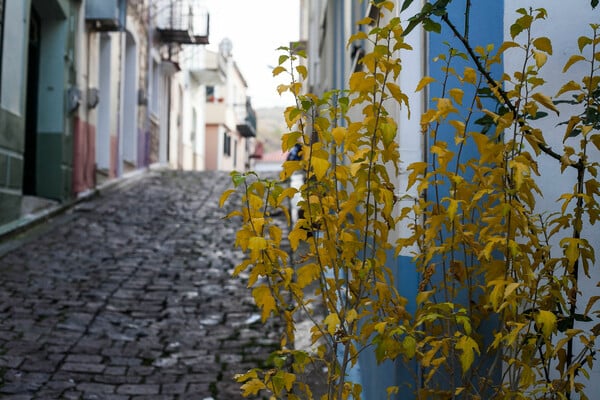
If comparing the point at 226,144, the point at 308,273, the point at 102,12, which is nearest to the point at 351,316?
the point at 308,273

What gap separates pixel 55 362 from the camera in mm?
5824

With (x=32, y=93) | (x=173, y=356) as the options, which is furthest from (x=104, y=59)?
(x=173, y=356)

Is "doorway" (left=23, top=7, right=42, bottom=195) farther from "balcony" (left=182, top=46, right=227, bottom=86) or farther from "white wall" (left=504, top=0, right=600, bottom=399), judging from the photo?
"balcony" (left=182, top=46, right=227, bottom=86)

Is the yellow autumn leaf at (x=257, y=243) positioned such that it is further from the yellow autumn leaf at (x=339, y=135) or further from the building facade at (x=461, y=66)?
the building facade at (x=461, y=66)

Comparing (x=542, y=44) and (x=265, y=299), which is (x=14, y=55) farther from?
(x=542, y=44)

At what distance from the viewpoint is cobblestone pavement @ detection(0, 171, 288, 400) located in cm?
557

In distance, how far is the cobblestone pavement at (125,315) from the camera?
5570 mm

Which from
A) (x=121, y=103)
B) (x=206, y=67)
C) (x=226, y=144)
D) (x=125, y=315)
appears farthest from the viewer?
(x=226, y=144)

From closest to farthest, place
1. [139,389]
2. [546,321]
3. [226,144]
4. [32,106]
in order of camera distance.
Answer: [546,321] → [139,389] → [32,106] → [226,144]

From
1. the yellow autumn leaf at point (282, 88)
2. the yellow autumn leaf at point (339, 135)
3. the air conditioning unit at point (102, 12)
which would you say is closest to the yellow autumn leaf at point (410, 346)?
the yellow autumn leaf at point (339, 135)

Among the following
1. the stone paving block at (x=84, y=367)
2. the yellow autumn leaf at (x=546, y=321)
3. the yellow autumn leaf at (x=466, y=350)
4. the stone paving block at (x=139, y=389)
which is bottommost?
the stone paving block at (x=139, y=389)

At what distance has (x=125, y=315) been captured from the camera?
284 inches

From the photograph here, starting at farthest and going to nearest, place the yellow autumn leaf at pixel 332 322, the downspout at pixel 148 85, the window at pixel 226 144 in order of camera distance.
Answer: the window at pixel 226 144
the downspout at pixel 148 85
the yellow autumn leaf at pixel 332 322

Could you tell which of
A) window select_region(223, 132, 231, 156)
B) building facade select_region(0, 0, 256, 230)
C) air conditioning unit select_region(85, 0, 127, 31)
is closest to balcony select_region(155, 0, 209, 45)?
building facade select_region(0, 0, 256, 230)
